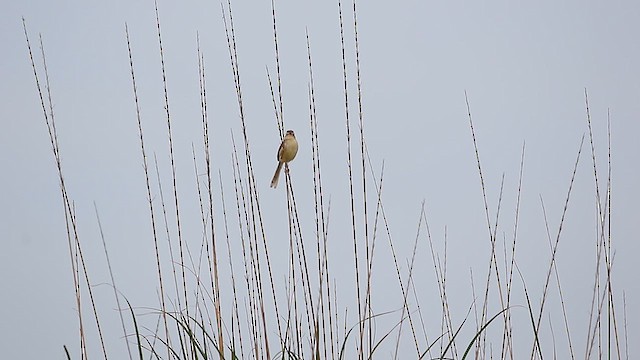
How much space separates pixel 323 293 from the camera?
1.37m

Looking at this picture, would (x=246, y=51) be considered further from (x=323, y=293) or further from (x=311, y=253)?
(x=323, y=293)

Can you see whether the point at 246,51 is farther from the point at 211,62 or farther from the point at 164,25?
the point at 164,25

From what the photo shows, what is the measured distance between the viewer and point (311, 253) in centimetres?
163

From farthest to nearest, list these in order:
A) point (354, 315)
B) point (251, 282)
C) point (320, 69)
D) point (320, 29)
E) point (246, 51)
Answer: point (246, 51)
point (320, 29)
point (320, 69)
point (354, 315)
point (251, 282)

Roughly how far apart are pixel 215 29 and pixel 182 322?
1455mm

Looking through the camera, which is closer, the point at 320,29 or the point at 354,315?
the point at 354,315

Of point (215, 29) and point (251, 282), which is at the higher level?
point (215, 29)

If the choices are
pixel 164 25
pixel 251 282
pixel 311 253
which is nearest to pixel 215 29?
pixel 164 25

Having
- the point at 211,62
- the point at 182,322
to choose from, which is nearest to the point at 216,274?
the point at 182,322

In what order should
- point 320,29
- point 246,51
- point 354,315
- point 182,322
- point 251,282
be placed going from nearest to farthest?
1. point 182,322
2. point 251,282
3. point 354,315
4. point 320,29
5. point 246,51

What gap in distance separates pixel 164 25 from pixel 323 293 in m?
1.40

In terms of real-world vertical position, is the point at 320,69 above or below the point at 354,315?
above

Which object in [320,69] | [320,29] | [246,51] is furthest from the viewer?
[246,51]

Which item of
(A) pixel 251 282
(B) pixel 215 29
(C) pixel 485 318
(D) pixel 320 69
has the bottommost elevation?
(C) pixel 485 318
